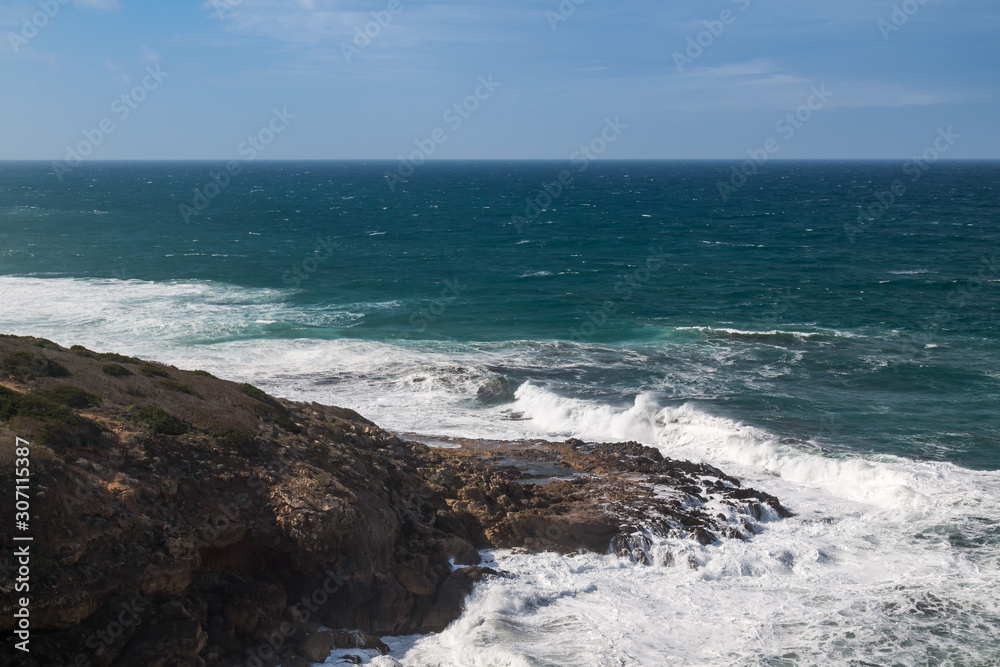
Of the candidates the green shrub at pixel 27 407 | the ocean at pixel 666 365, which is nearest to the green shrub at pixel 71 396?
the green shrub at pixel 27 407

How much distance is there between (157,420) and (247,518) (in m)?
3.58

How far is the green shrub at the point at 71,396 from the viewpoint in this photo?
18.9 meters

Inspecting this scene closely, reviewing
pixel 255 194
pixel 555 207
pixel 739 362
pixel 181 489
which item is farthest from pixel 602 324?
pixel 255 194

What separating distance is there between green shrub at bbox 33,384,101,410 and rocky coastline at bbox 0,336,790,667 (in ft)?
0.18

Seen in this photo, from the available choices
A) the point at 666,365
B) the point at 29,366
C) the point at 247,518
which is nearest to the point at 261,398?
the point at 29,366

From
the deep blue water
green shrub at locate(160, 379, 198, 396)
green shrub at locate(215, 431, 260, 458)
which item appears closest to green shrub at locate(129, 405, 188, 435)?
green shrub at locate(215, 431, 260, 458)

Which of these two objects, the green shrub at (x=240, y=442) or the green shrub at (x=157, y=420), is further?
the green shrub at (x=240, y=442)

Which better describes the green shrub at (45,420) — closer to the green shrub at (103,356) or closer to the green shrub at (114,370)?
the green shrub at (114,370)

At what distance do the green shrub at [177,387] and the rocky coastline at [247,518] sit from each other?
7 centimetres

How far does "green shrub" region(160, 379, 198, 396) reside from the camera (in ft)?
72.2

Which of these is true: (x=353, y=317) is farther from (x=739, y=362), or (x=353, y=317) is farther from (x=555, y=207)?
(x=555, y=207)

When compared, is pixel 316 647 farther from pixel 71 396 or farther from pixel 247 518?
pixel 71 396

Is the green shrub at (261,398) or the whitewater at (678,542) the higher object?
the green shrub at (261,398)

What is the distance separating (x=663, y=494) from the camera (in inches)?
973
